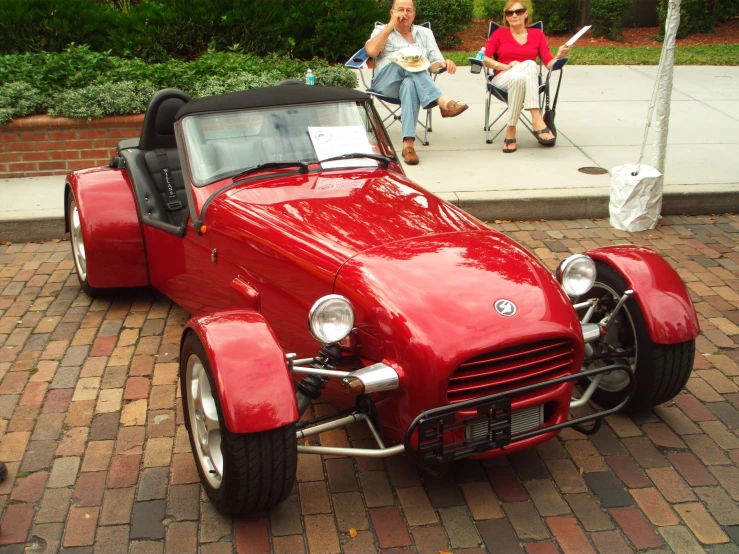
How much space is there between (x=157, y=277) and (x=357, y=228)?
2054mm

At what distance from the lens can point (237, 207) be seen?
14.4ft

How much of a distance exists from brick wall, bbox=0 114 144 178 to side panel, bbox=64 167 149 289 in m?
2.87

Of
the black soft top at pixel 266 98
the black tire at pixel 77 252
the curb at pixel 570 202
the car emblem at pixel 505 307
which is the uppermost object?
the black soft top at pixel 266 98

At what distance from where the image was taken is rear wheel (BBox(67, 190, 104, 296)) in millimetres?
5879

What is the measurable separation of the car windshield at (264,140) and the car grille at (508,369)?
6.16 ft

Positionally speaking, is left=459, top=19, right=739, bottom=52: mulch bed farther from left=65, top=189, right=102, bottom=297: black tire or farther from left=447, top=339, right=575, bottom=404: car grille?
left=447, top=339, right=575, bottom=404: car grille

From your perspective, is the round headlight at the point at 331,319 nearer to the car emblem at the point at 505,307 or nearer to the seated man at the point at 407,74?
the car emblem at the point at 505,307

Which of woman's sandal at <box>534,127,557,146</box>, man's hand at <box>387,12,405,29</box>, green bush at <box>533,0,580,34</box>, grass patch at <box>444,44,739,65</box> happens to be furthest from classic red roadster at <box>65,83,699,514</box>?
green bush at <box>533,0,580,34</box>

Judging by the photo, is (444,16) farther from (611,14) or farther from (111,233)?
(111,233)

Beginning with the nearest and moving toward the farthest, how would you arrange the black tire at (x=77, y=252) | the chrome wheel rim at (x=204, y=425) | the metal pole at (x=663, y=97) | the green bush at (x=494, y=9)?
1. the chrome wheel rim at (x=204, y=425)
2. the black tire at (x=77, y=252)
3. the metal pole at (x=663, y=97)
4. the green bush at (x=494, y=9)

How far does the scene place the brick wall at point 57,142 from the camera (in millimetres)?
8250

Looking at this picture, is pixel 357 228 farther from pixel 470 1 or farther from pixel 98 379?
pixel 470 1

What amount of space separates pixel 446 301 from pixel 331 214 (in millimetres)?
994

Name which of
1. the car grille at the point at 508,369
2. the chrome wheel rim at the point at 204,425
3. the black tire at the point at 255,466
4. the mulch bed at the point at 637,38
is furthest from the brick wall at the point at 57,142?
the mulch bed at the point at 637,38
